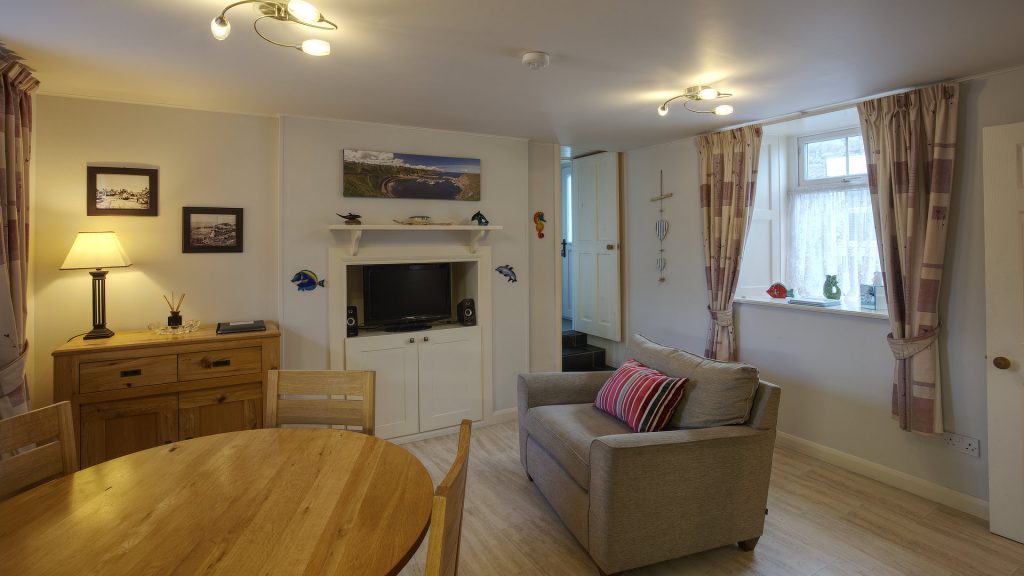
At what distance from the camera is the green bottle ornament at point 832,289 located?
11.5ft

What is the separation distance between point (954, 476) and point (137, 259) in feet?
15.9

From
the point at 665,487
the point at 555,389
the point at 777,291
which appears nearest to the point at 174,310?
the point at 555,389

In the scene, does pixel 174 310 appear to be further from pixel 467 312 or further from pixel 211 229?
pixel 467 312

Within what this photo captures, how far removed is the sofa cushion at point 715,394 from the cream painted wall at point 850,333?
52.8 inches

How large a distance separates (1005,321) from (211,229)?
442 cm

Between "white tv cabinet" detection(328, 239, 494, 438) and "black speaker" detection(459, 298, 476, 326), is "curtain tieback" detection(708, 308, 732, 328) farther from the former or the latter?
"black speaker" detection(459, 298, 476, 326)

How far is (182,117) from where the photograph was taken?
3.13 metres

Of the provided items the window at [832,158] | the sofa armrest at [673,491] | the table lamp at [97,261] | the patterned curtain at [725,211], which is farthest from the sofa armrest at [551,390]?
the table lamp at [97,261]

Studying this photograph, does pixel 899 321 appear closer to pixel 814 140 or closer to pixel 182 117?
pixel 814 140

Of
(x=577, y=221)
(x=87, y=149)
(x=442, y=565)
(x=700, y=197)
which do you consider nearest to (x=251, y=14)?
(x=87, y=149)

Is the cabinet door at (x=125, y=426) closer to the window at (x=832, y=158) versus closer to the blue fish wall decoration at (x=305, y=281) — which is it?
the blue fish wall decoration at (x=305, y=281)

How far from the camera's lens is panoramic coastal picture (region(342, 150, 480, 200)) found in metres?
3.49

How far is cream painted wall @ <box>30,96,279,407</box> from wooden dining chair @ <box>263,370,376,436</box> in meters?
1.51

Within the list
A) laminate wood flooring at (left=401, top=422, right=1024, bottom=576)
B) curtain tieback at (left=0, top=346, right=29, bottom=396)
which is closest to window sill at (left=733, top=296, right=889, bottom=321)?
laminate wood flooring at (left=401, top=422, right=1024, bottom=576)
